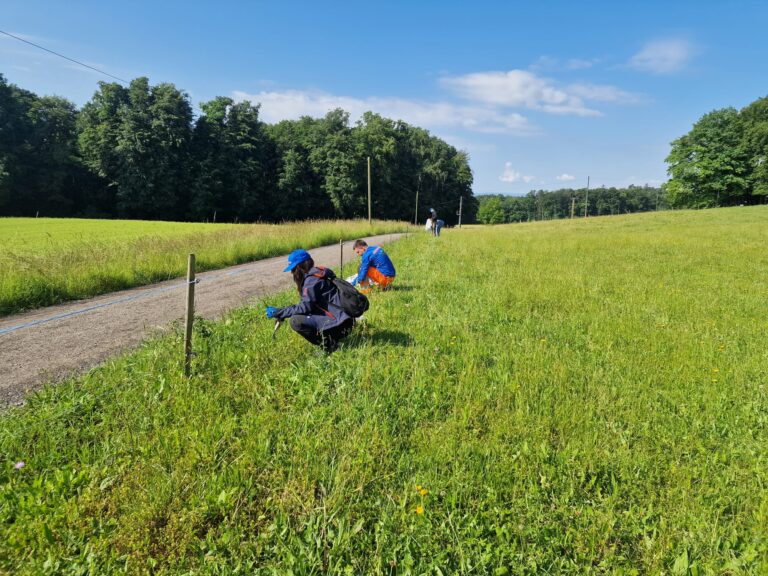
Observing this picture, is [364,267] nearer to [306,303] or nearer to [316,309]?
[316,309]

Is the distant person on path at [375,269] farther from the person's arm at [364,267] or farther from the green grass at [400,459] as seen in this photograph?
the green grass at [400,459]

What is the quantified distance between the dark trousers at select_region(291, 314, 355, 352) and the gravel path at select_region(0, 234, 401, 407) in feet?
8.48

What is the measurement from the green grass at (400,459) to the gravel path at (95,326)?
0.76m

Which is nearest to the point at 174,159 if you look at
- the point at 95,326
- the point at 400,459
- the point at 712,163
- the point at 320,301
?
the point at 95,326

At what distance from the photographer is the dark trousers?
14.9ft

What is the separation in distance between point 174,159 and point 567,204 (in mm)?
151400

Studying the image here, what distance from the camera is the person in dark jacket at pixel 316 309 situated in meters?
4.51

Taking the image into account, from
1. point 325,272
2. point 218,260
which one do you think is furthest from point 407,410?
point 218,260

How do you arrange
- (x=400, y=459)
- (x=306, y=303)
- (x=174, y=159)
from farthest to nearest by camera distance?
(x=174, y=159) → (x=306, y=303) → (x=400, y=459)

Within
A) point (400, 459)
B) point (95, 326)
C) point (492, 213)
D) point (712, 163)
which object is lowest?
point (400, 459)

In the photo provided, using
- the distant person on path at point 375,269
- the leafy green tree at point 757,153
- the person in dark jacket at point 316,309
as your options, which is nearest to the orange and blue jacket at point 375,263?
the distant person on path at point 375,269

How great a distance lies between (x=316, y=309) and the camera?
460 cm

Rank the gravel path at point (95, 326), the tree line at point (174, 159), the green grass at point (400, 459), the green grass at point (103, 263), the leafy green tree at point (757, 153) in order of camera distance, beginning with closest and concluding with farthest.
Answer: the green grass at point (400, 459) → the gravel path at point (95, 326) → the green grass at point (103, 263) → the tree line at point (174, 159) → the leafy green tree at point (757, 153)

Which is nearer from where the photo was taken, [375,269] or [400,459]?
[400,459]
